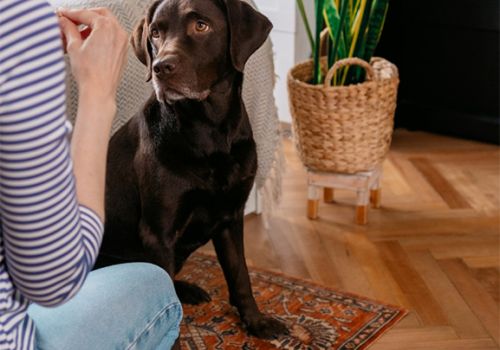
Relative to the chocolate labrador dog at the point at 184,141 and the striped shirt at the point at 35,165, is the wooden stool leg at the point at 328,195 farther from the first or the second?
the striped shirt at the point at 35,165

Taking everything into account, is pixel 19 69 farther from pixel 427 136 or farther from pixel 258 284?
pixel 427 136

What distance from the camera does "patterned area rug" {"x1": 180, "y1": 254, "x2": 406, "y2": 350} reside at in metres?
1.87

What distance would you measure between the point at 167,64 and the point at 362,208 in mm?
1150

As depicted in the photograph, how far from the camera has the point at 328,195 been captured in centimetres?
268

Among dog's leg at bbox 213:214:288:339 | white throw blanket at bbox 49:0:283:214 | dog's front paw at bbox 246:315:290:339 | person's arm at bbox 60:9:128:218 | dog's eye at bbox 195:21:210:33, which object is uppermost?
person's arm at bbox 60:9:128:218

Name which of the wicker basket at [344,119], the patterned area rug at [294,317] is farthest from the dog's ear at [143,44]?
the wicker basket at [344,119]

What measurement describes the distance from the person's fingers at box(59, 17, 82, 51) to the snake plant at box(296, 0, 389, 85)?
1387 millimetres

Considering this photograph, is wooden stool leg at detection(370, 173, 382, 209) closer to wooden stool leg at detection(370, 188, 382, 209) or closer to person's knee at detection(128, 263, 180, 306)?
wooden stool leg at detection(370, 188, 382, 209)

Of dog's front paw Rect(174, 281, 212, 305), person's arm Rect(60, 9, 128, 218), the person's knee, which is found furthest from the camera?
dog's front paw Rect(174, 281, 212, 305)

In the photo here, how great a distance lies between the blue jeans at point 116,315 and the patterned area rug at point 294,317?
0.66 meters

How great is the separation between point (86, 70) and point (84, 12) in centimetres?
14

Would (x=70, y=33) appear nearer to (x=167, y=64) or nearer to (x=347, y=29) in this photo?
(x=167, y=64)

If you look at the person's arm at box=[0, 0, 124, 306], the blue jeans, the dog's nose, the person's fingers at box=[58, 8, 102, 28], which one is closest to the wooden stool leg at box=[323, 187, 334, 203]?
the dog's nose

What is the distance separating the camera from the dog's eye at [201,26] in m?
1.58
